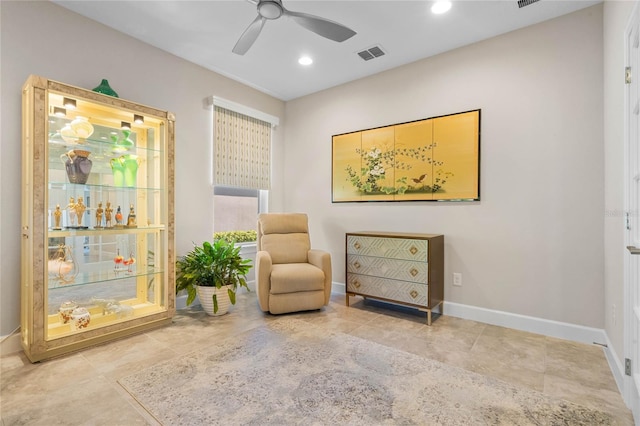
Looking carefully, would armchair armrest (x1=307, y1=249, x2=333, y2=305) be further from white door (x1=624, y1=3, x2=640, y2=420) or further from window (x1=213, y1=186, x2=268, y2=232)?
white door (x1=624, y1=3, x2=640, y2=420)

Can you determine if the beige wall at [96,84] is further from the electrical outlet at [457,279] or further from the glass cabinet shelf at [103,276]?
the electrical outlet at [457,279]

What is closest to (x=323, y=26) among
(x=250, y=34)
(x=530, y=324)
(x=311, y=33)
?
(x=250, y=34)

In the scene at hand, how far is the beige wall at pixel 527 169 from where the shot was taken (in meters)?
2.61

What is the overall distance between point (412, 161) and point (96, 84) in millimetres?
3221

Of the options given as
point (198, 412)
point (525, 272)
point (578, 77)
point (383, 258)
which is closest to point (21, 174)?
point (198, 412)

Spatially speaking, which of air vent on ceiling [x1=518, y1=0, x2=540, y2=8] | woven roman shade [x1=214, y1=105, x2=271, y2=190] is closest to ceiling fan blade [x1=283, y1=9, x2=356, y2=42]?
air vent on ceiling [x1=518, y1=0, x2=540, y2=8]

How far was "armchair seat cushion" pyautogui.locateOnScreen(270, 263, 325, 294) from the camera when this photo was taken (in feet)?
10.4

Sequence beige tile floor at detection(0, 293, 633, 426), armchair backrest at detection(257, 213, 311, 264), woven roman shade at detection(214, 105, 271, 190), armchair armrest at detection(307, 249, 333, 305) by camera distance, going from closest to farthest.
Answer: beige tile floor at detection(0, 293, 633, 426), armchair armrest at detection(307, 249, 333, 305), armchair backrest at detection(257, 213, 311, 264), woven roman shade at detection(214, 105, 271, 190)

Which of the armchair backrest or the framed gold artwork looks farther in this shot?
the armchair backrest

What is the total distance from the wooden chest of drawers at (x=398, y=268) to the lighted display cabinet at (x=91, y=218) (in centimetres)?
190

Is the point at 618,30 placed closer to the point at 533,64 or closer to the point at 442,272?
the point at 533,64

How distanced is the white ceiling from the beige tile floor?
2.77m

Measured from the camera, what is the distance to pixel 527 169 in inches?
113

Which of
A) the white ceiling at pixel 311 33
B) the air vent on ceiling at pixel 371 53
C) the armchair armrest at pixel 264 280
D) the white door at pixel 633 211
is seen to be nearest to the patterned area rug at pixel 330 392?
the white door at pixel 633 211
